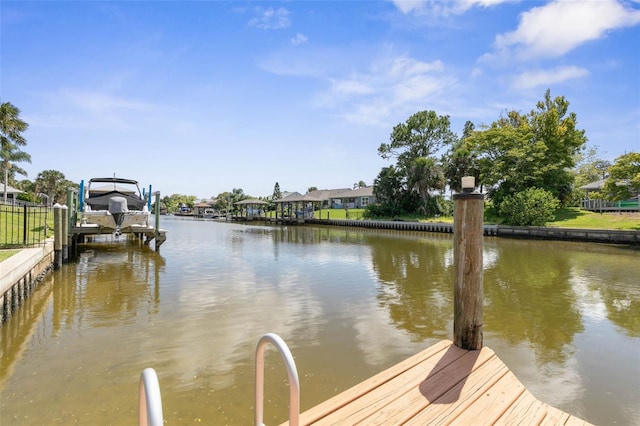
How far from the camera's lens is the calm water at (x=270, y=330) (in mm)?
3750

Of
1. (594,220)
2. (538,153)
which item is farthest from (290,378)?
(538,153)

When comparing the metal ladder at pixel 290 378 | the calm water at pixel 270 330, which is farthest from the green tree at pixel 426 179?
the metal ladder at pixel 290 378

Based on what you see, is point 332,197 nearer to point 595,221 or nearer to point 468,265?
point 595,221

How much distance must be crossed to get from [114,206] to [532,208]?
90.1 ft

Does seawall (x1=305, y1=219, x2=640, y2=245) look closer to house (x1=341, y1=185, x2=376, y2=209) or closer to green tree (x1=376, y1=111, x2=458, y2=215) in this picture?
green tree (x1=376, y1=111, x2=458, y2=215)

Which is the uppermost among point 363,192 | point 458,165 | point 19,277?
point 458,165

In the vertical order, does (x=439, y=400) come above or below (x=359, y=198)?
below

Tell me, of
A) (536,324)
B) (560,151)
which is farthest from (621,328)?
(560,151)

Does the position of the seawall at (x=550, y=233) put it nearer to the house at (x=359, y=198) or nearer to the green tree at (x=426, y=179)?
the green tree at (x=426, y=179)

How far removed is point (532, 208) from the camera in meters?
27.1

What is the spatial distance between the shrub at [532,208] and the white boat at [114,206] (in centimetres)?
2590

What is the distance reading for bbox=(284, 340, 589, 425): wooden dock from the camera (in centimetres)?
246

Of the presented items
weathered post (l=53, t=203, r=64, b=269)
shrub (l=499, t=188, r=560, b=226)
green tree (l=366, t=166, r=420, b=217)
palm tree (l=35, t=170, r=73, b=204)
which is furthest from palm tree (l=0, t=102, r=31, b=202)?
shrub (l=499, t=188, r=560, b=226)

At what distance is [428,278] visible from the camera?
421 inches
